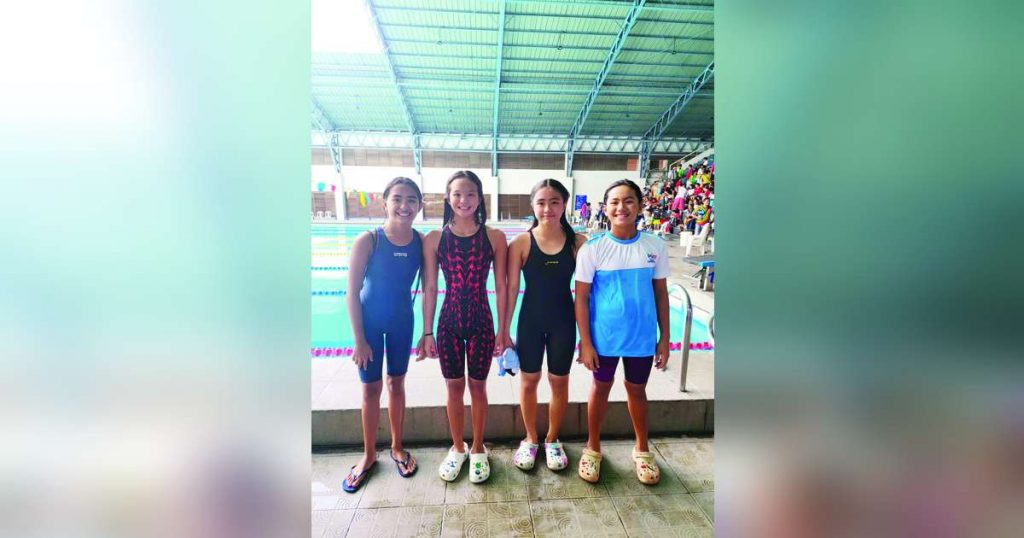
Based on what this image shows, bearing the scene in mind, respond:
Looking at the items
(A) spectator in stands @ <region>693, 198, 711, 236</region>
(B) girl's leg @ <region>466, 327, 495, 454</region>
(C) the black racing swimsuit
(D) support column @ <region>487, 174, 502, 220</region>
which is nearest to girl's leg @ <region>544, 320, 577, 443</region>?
(C) the black racing swimsuit

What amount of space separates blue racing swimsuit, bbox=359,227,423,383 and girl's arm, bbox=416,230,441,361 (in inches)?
1.7

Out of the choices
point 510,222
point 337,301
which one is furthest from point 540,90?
point 337,301

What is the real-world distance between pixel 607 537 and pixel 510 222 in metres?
22.7

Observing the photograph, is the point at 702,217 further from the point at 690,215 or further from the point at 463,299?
the point at 463,299

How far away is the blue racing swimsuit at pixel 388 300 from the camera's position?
2.09m

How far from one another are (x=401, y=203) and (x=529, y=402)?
1.30 m

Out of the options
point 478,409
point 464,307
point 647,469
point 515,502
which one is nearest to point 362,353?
point 464,307

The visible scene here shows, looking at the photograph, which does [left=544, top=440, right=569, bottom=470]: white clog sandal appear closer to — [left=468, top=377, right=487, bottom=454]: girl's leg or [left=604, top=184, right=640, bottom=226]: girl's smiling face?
[left=468, top=377, right=487, bottom=454]: girl's leg

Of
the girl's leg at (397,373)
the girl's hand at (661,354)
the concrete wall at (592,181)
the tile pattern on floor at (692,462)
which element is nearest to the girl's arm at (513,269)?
the girl's leg at (397,373)

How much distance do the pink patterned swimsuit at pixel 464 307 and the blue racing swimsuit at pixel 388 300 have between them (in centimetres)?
18
